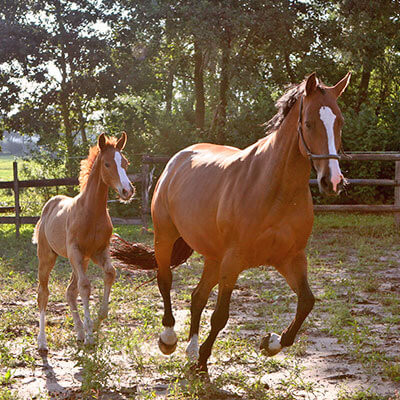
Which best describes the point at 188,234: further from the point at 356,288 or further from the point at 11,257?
the point at 11,257

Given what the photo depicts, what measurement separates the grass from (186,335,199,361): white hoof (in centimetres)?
10

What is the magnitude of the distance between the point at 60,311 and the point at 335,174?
4178mm

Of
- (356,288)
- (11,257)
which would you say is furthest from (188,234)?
(11,257)

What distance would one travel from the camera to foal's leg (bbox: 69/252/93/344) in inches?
192

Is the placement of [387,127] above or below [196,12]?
below

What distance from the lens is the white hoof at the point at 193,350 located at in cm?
425

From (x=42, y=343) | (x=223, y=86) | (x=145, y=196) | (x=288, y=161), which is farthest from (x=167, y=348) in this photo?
(x=223, y=86)

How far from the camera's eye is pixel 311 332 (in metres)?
5.13

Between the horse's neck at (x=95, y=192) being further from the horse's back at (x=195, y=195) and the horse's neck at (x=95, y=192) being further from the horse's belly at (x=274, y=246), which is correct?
the horse's belly at (x=274, y=246)

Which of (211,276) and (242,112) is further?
(242,112)

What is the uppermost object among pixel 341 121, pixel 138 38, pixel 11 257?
pixel 138 38

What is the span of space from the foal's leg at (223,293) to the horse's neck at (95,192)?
7.71 feet

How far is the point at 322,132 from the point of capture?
10.5ft

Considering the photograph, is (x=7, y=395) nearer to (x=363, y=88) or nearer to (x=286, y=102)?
(x=286, y=102)
